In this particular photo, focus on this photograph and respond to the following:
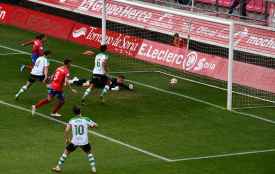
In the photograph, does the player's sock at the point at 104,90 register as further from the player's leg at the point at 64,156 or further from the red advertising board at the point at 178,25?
the player's leg at the point at 64,156

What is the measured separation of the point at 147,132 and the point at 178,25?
40.9 feet

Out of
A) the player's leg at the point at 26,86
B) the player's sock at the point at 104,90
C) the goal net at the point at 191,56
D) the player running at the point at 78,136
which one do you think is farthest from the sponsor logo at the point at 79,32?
the player running at the point at 78,136

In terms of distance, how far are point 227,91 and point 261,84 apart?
1.56 meters

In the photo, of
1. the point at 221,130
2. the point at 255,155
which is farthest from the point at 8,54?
the point at 255,155

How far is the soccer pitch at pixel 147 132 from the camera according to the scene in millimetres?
30953

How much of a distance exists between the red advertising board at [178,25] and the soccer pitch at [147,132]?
8.97 feet

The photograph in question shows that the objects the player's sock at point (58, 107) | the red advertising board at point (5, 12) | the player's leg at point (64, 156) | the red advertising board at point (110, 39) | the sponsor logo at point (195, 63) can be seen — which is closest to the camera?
the player's leg at point (64, 156)

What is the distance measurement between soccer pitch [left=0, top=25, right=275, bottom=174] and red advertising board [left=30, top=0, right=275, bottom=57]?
2734 mm

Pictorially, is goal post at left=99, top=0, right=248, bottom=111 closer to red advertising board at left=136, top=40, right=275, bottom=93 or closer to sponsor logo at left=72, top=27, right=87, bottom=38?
red advertising board at left=136, top=40, right=275, bottom=93

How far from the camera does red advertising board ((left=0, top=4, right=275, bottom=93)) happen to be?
137 feet

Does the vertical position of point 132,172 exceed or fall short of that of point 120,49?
it falls short

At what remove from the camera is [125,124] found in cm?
3572

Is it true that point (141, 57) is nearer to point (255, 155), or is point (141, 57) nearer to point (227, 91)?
point (227, 91)

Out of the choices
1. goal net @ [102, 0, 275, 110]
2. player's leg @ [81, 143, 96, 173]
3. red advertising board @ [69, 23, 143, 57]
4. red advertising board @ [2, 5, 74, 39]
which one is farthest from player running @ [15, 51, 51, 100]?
red advertising board @ [2, 5, 74, 39]
